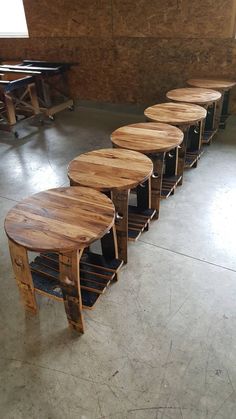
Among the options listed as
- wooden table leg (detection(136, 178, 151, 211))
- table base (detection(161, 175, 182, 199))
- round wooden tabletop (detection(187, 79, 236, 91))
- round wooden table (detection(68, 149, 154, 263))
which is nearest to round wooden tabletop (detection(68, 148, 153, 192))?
round wooden table (detection(68, 149, 154, 263))

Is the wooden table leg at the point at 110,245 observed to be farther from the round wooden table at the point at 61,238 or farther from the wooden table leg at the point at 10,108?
the wooden table leg at the point at 10,108

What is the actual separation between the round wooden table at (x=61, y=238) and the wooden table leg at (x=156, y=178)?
2.14 feet

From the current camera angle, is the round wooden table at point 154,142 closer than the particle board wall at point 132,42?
Yes

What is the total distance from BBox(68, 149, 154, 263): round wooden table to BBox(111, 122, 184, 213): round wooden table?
98 mm

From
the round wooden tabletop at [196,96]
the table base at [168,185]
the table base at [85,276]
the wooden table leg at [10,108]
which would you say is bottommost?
the table base at [85,276]

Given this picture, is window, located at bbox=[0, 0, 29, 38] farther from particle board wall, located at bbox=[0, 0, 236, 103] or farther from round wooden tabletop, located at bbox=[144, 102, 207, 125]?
round wooden tabletop, located at bbox=[144, 102, 207, 125]

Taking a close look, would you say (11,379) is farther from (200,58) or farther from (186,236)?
(200,58)

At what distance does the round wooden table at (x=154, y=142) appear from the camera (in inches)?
80.7

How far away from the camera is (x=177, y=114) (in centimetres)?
257

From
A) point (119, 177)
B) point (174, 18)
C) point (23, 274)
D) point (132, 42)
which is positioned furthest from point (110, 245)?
point (132, 42)

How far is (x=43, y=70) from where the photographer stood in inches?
170


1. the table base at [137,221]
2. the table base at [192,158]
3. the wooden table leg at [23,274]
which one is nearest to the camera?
the wooden table leg at [23,274]

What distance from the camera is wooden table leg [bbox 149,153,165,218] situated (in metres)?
2.08

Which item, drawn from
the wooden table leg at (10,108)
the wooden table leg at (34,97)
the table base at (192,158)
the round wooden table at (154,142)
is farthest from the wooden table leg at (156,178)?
the wooden table leg at (34,97)
